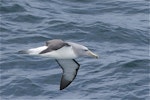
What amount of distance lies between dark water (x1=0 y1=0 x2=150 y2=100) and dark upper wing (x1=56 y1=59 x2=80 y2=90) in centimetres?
96

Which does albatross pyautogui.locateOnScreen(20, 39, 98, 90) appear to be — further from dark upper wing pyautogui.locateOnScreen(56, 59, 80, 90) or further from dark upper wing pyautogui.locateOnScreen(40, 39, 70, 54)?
dark upper wing pyautogui.locateOnScreen(56, 59, 80, 90)

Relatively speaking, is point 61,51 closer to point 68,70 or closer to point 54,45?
point 54,45

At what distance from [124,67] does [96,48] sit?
150cm

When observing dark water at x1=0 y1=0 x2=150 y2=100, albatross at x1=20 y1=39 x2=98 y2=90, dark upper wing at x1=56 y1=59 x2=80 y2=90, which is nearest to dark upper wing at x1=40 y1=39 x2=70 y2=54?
albatross at x1=20 y1=39 x2=98 y2=90

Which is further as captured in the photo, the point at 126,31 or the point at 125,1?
the point at 125,1

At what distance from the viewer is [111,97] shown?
18.1 meters

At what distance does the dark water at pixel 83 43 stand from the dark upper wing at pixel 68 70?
0.96 metres

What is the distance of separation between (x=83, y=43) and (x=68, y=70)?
3984mm

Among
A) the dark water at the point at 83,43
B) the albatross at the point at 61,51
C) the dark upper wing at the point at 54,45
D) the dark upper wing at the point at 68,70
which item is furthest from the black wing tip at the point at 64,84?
the dark upper wing at the point at 54,45

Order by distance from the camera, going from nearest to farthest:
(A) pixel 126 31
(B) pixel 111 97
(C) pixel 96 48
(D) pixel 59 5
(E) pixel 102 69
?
(B) pixel 111 97 < (E) pixel 102 69 < (C) pixel 96 48 < (A) pixel 126 31 < (D) pixel 59 5

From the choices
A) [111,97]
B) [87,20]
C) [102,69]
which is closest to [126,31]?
[87,20]

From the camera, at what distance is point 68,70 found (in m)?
17.4

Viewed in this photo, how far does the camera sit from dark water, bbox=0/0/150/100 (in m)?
18.4

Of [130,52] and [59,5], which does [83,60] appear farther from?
[59,5]
